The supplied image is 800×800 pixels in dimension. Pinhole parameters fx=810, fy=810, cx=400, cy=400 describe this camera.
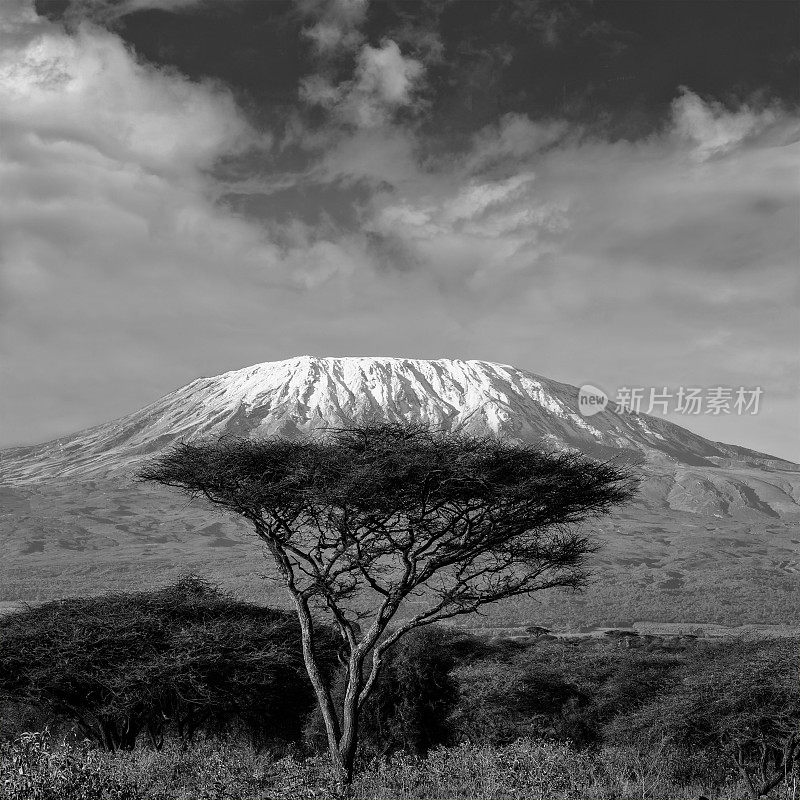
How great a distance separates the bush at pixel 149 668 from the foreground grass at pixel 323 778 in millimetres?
5072

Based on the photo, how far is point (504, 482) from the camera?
64.8 ft

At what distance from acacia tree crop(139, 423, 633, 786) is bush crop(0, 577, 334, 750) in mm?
4850

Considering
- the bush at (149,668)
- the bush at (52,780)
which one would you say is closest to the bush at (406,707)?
the bush at (149,668)

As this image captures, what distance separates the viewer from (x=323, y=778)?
14.2 m

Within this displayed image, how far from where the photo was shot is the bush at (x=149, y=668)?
73.3 ft

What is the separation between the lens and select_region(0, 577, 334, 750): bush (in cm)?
2234

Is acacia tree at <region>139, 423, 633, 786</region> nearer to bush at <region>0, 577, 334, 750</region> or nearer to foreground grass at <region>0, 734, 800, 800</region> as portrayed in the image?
foreground grass at <region>0, 734, 800, 800</region>

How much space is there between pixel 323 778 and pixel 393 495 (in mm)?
7065

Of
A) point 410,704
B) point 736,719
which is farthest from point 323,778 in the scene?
point 410,704

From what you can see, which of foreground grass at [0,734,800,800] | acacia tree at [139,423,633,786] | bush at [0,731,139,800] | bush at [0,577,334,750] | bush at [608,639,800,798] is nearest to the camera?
bush at [0,731,139,800]

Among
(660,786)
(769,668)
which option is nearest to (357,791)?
(660,786)

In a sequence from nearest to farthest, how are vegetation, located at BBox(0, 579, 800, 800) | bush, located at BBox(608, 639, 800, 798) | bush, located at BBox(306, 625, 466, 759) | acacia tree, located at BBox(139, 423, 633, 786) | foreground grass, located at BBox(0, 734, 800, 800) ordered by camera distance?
1. foreground grass, located at BBox(0, 734, 800, 800)
2. vegetation, located at BBox(0, 579, 800, 800)
3. acacia tree, located at BBox(139, 423, 633, 786)
4. bush, located at BBox(608, 639, 800, 798)
5. bush, located at BBox(306, 625, 466, 759)

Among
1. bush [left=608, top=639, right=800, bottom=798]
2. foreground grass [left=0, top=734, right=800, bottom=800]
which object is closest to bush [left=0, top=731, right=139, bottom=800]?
foreground grass [left=0, top=734, right=800, bottom=800]

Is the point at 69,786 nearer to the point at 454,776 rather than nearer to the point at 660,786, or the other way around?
the point at 454,776
